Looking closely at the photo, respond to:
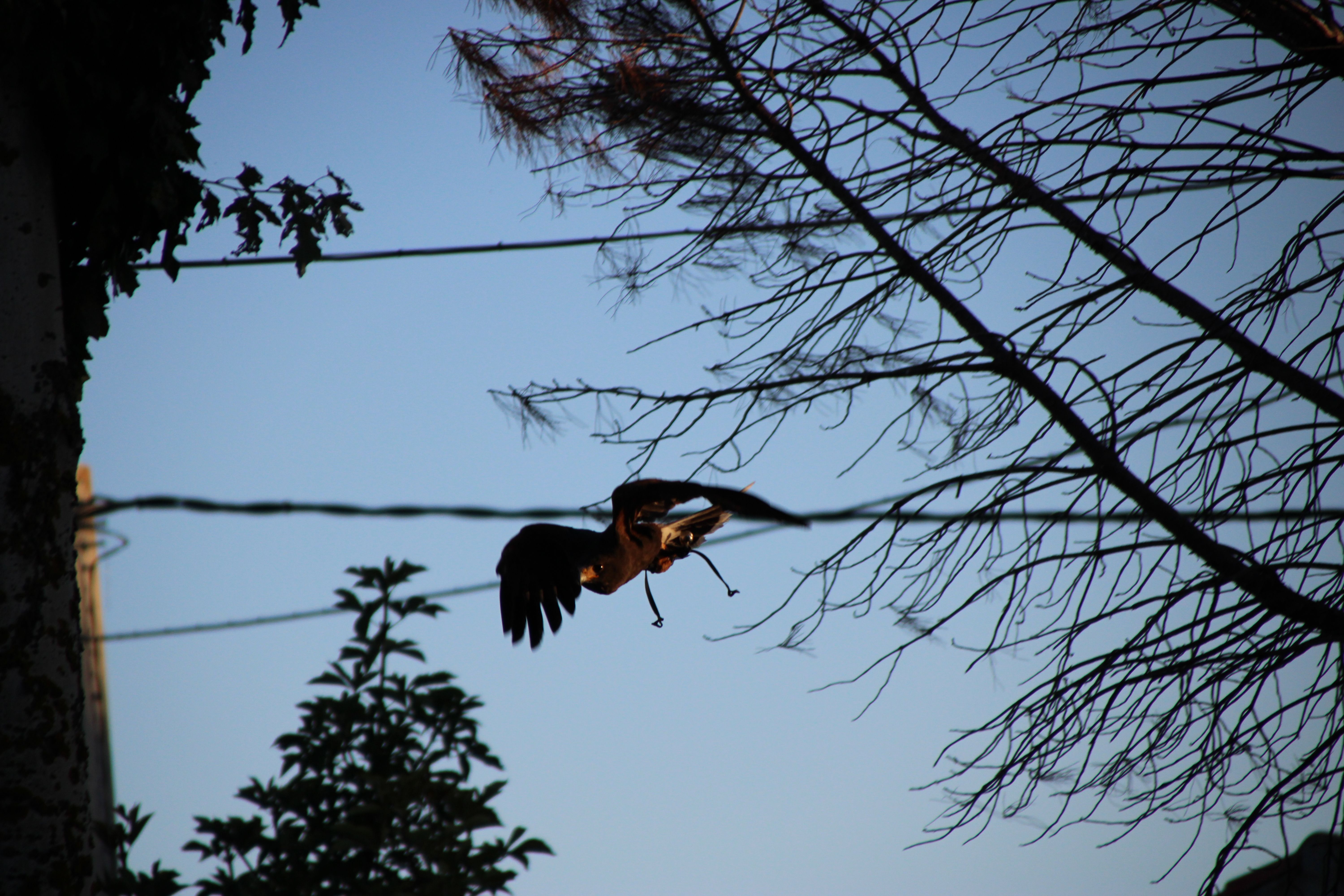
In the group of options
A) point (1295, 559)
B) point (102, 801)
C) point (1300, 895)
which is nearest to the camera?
point (1300, 895)

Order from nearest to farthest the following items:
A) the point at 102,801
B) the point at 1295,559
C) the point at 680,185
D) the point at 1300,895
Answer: the point at 1300,895, the point at 1295,559, the point at 680,185, the point at 102,801

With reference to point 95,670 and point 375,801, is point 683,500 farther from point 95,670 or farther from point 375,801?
point 95,670

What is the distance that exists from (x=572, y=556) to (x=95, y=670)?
7359 mm

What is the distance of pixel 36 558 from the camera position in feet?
9.15

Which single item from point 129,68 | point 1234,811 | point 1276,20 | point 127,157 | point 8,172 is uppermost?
point 129,68

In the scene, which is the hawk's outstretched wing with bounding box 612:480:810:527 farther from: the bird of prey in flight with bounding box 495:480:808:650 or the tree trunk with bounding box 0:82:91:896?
the tree trunk with bounding box 0:82:91:896

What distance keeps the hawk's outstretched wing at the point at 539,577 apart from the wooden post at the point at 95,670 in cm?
558

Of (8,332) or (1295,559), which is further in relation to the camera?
(1295,559)

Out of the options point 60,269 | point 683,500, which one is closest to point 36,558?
point 60,269

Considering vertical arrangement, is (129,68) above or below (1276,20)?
above

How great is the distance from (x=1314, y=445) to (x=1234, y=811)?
120 cm

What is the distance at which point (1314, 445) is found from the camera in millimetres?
3088

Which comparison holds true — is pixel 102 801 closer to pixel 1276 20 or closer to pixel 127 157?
pixel 127 157

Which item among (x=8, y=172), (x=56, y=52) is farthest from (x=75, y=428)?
(x=56, y=52)
